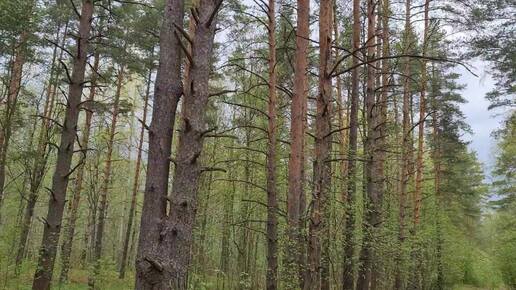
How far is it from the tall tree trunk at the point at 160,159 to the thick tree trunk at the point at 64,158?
101 inches

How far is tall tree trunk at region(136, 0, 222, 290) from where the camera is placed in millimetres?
3111

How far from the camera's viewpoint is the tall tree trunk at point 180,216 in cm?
311

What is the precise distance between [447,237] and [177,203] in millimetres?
18072

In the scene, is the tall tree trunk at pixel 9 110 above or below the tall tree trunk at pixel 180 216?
above

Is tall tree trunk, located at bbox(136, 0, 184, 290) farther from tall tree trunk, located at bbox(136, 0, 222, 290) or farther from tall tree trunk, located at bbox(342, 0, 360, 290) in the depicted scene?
tall tree trunk, located at bbox(342, 0, 360, 290)

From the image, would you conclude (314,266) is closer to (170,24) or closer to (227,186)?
(170,24)

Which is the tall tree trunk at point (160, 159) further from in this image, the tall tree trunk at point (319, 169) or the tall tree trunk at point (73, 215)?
the tall tree trunk at point (73, 215)

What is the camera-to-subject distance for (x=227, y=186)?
45.0 ft

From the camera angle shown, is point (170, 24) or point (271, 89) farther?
point (271, 89)

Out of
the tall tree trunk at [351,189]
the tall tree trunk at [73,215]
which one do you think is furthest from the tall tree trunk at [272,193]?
the tall tree trunk at [73,215]

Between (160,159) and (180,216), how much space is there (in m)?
0.59

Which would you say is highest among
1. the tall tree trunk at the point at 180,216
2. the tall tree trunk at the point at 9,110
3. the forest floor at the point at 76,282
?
the tall tree trunk at the point at 9,110

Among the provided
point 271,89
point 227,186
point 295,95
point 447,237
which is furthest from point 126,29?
point 447,237

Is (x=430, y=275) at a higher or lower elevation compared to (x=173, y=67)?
lower
